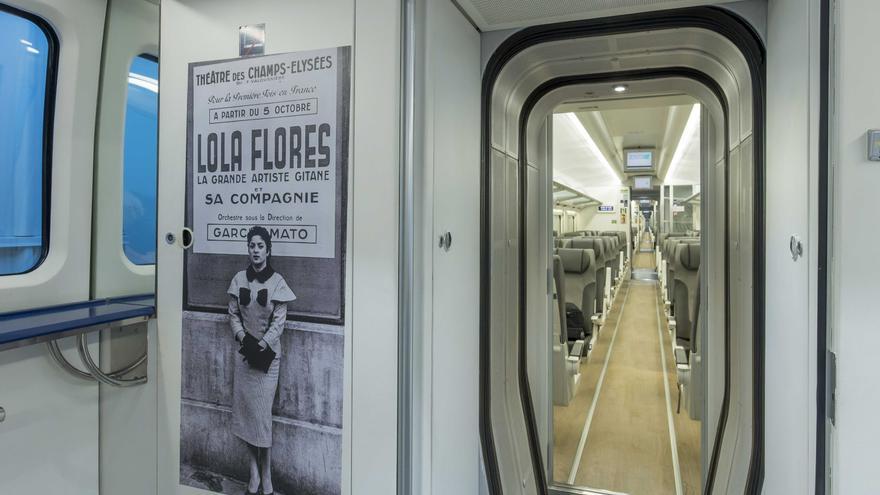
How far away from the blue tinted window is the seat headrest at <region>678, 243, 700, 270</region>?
5.11 meters

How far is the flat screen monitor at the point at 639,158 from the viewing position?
10391mm

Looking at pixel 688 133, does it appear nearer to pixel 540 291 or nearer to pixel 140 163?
pixel 540 291

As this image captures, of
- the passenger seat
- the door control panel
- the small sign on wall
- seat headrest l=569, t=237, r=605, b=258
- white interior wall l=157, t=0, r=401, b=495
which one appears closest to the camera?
the door control panel

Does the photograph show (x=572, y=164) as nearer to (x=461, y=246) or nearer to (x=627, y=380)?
(x=627, y=380)

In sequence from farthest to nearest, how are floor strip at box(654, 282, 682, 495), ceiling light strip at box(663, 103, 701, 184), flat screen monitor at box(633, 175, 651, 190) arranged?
flat screen monitor at box(633, 175, 651, 190) < ceiling light strip at box(663, 103, 701, 184) < floor strip at box(654, 282, 682, 495)

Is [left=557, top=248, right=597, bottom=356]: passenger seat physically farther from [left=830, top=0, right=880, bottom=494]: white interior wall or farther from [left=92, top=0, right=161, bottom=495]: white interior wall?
[left=830, top=0, right=880, bottom=494]: white interior wall

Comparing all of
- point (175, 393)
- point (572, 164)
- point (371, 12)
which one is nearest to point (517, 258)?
point (371, 12)

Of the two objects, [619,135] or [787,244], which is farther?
[619,135]

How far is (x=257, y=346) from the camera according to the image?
5.31 ft

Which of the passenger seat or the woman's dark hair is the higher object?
the woman's dark hair

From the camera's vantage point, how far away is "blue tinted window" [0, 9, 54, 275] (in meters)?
1.79

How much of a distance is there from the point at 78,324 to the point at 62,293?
359 millimetres

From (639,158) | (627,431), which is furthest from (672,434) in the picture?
(639,158)

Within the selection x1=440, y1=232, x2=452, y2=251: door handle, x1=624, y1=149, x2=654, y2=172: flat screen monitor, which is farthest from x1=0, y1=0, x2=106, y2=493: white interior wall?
x1=624, y1=149, x2=654, y2=172: flat screen monitor
